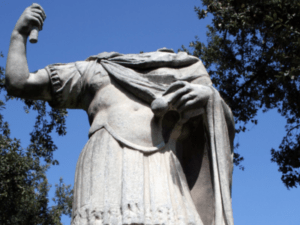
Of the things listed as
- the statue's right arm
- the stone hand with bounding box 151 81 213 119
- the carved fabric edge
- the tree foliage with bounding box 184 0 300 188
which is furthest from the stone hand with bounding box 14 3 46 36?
the tree foliage with bounding box 184 0 300 188

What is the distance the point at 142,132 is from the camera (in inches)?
152

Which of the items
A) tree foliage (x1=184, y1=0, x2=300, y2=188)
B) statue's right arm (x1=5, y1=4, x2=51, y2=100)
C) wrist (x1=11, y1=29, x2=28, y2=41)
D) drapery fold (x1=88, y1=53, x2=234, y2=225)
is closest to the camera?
drapery fold (x1=88, y1=53, x2=234, y2=225)

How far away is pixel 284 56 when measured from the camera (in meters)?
9.80

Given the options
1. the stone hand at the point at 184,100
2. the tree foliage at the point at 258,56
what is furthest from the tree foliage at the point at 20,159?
the stone hand at the point at 184,100

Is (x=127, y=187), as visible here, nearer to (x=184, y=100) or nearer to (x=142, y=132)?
(x=142, y=132)

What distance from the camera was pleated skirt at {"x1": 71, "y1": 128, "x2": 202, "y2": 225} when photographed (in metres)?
3.47

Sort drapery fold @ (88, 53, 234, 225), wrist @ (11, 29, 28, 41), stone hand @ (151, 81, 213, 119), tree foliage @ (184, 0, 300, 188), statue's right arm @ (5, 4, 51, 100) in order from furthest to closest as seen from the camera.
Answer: tree foliage @ (184, 0, 300, 188) < wrist @ (11, 29, 28, 41) < statue's right arm @ (5, 4, 51, 100) < stone hand @ (151, 81, 213, 119) < drapery fold @ (88, 53, 234, 225)

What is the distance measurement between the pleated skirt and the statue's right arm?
740 millimetres

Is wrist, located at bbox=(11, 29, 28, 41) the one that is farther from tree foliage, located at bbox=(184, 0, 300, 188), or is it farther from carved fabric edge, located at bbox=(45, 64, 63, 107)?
tree foliage, located at bbox=(184, 0, 300, 188)

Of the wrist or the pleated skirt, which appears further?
the wrist

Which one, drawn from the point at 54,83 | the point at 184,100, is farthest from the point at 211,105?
the point at 54,83

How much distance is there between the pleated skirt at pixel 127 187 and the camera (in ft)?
11.4

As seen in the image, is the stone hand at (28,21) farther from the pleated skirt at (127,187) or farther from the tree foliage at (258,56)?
the tree foliage at (258,56)

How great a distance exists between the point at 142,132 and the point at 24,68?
4.10 feet
